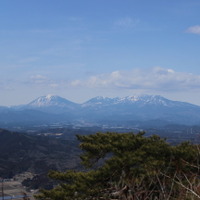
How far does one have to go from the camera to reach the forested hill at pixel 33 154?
295ft

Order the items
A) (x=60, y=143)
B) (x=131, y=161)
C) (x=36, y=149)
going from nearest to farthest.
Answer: (x=131, y=161) < (x=36, y=149) < (x=60, y=143)

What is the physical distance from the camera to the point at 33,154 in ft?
362

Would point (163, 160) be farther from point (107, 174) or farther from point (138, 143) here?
point (107, 174)

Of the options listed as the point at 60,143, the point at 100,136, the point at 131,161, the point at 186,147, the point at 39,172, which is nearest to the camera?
the point at 131,161

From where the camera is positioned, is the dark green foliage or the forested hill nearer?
the dark green foliage

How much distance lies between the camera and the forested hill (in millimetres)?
89938

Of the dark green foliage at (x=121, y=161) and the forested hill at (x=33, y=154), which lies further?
the forested hill at (x=33, y=154)

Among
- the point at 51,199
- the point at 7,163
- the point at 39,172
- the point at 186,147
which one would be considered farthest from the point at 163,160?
the point at 7,163

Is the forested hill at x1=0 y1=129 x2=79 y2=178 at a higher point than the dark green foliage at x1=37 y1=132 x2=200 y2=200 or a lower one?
lower

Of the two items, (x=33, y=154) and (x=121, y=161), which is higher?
(x=121, y=161)

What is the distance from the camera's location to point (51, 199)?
14.0 metres

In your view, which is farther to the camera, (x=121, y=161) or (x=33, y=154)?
(x=33, y=154)

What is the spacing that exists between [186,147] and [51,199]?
5760 mm

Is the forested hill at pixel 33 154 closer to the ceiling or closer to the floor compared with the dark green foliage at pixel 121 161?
closer to the floor
